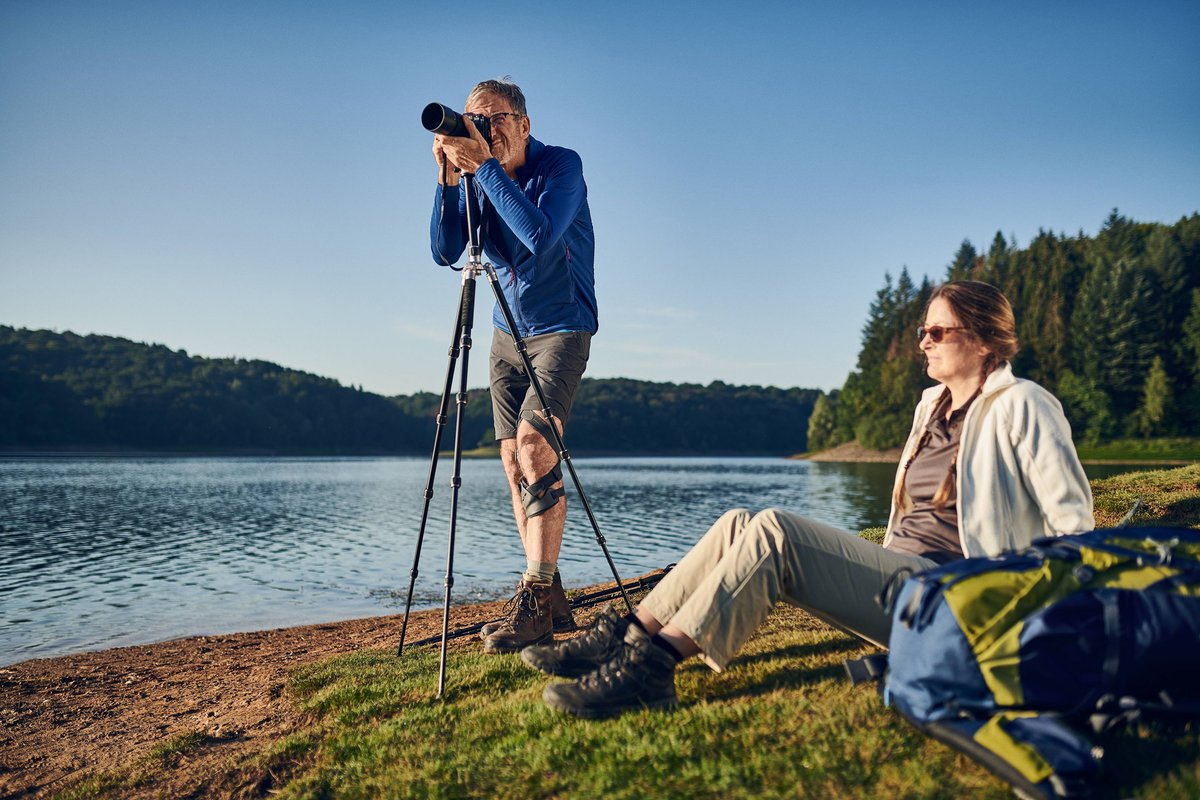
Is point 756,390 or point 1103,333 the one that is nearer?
point 1103,333

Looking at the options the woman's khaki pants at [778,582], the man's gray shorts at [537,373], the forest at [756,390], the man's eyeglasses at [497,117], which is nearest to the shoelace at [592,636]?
the woman's khaki pants at [778,582]

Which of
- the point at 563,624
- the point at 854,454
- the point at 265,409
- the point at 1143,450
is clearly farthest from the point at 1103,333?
the point at 265,409

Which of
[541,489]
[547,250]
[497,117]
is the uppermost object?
[497,117]

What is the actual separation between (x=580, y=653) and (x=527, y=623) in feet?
4.59

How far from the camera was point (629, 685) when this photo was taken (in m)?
3.06

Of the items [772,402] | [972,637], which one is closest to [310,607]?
[972,637]

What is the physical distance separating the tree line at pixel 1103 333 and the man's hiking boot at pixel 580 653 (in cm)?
7371

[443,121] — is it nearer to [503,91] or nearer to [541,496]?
[503,91]

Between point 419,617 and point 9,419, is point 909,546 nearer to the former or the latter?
point 419,617

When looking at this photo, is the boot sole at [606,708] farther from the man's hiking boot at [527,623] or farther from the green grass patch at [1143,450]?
the green grass patch at [1143,450]

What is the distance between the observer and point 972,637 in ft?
7.79

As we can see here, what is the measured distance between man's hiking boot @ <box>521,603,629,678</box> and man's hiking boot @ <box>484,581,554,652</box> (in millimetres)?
1224

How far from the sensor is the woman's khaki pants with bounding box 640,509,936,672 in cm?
294

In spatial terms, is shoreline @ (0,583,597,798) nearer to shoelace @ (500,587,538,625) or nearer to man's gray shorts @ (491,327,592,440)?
shoelace @ (500,587,538,625)
